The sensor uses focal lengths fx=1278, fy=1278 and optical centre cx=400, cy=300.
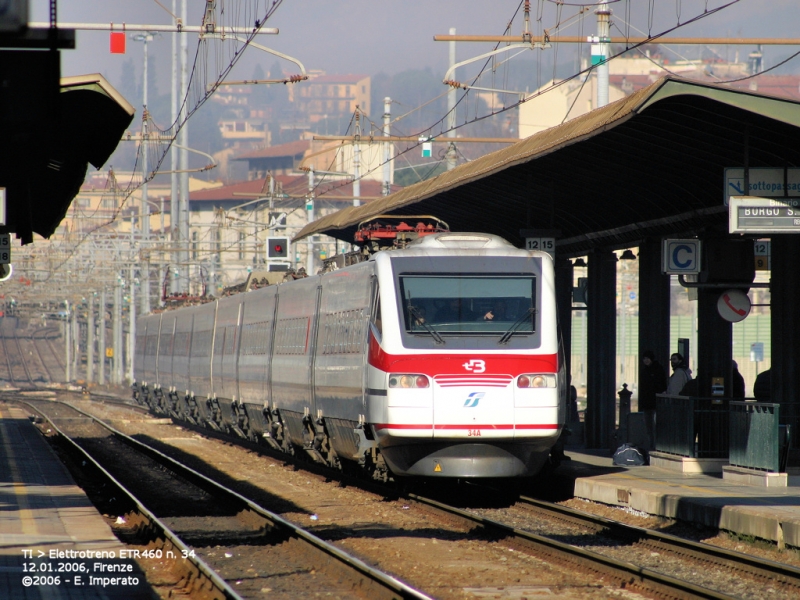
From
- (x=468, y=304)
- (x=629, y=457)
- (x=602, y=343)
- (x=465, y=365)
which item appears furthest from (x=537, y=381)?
(x=602, y=343)

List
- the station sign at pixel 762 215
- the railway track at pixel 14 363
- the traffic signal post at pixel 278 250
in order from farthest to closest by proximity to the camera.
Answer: the railway track at pixel 14 363 < the traffic signal post at pixel 278 250 < the station sign at pixel 762 215

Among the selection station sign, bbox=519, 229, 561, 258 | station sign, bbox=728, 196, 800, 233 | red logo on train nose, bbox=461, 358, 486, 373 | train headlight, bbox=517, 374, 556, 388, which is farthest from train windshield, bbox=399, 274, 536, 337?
station sign, bbox=519, 229, 561, 258

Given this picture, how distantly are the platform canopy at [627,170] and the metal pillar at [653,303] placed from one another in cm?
35

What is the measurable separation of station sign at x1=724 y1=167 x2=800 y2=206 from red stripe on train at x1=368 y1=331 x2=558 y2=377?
293 cm

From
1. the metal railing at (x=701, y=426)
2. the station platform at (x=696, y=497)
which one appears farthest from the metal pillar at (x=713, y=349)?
the station platform at (x=696, y=497)

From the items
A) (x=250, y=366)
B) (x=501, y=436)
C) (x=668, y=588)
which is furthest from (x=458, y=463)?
(x=250, y=366)

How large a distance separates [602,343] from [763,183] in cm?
799

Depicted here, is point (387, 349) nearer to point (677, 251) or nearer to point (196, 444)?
point (677, 251)

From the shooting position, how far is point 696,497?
13.7m

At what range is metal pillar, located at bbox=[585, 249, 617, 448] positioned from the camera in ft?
72.2

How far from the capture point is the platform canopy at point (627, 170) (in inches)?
511

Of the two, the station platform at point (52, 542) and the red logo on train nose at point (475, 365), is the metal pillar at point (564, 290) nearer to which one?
the red logo on train nose at point (475, 365)

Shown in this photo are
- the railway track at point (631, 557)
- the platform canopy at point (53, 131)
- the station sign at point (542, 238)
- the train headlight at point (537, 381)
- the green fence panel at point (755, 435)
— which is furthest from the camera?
the station sign at point (542, 238)

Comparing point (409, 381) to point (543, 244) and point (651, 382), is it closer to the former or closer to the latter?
point (543, 244)
